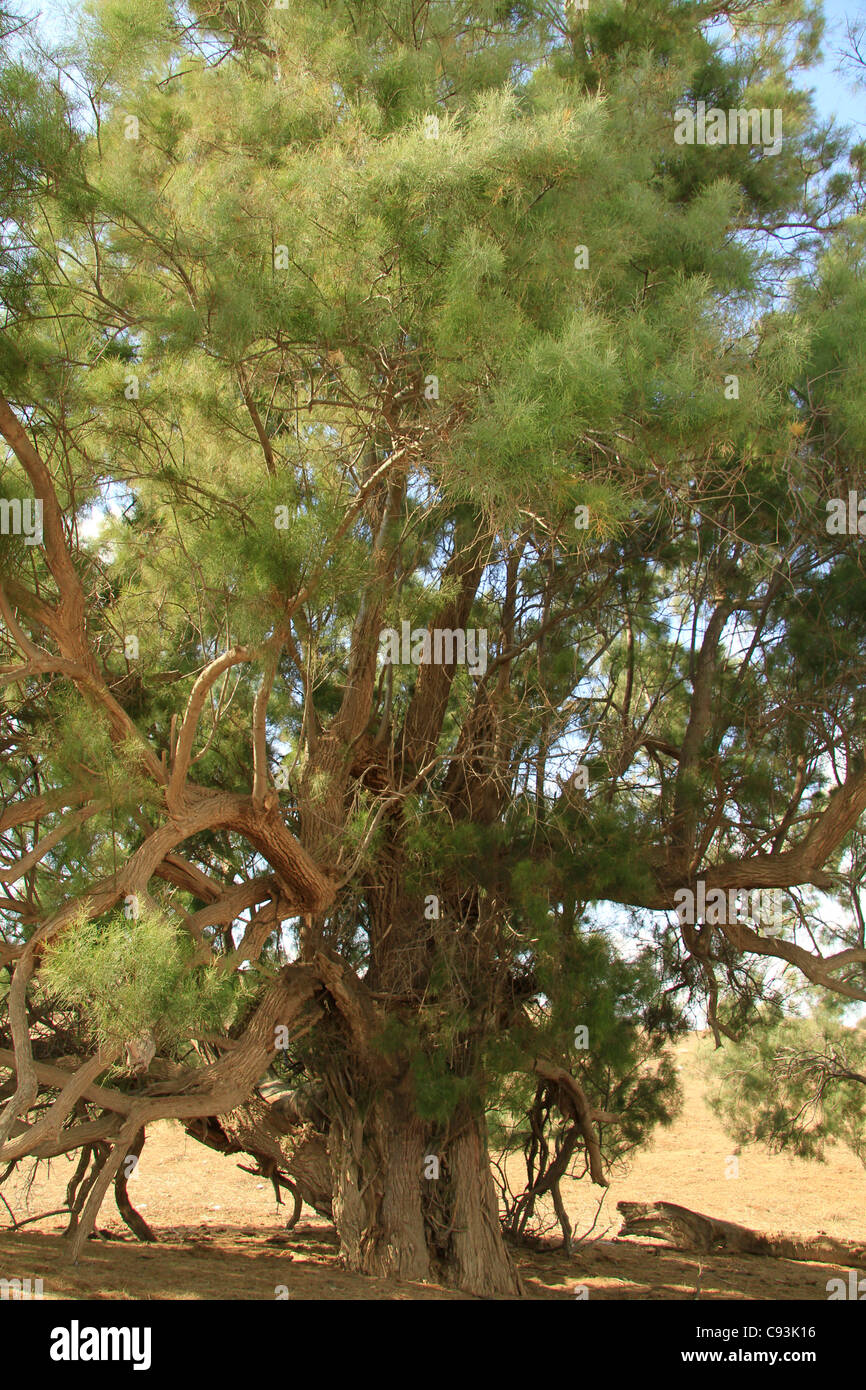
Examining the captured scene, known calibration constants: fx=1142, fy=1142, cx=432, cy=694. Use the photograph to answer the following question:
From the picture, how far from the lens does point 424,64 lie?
4855mm

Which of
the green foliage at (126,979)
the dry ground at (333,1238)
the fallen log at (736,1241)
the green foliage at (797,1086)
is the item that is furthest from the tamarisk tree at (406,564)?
the fallen log at (736,1241)

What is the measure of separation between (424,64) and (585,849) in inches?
147

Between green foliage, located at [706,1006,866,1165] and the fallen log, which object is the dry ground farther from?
green foliage, located at [706,1006,866,1165]

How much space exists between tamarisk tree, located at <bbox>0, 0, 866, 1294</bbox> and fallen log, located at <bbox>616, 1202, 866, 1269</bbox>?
142cm

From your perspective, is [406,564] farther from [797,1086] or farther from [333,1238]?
[333,1238]

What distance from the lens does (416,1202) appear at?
21.0ft

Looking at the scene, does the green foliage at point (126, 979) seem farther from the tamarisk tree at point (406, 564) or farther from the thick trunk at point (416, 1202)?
the thick trunk at point (416, 1202)

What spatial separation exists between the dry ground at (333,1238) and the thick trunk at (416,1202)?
0.78 feet

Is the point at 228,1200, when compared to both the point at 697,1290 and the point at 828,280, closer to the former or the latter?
the point at 697,1290

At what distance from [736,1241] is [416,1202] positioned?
11.8 ft

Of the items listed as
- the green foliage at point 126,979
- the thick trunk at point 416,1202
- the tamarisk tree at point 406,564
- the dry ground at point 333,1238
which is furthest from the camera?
the thick trunk at point 416,1202

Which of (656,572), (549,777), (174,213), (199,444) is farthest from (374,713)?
(174,213)

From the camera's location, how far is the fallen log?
8.66 meters

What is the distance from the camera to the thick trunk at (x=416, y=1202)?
6305mm
